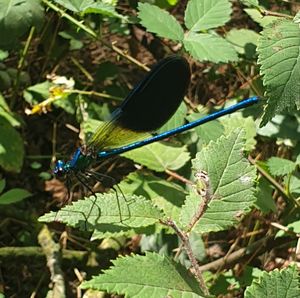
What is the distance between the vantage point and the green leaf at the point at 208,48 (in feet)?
6.83

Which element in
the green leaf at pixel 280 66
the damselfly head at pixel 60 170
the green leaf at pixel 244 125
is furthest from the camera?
the green leaf at pixel 244 125

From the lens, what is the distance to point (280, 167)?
A: 211 cm

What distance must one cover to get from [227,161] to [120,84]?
5.70 ft

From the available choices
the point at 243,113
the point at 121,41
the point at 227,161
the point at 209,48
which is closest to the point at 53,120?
the point at 121,41

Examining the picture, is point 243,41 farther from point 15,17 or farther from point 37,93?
point 15,17

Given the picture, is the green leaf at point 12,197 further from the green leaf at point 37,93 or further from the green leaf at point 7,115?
the green leaf at point 37,93

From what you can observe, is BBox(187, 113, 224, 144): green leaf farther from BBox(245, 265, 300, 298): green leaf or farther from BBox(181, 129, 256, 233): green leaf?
BBox(245, 265, 300, 298): green leaf

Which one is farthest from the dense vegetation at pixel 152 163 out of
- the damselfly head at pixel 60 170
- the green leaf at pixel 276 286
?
the damselfly head at pixel 60 170

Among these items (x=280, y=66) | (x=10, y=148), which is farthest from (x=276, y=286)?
(x=10, y=148)

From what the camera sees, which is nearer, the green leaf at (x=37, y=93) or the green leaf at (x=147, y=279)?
the green leaf at (x=147, y=279)

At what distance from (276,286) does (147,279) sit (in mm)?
250

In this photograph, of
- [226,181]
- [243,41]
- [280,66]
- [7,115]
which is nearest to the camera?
[226,181]

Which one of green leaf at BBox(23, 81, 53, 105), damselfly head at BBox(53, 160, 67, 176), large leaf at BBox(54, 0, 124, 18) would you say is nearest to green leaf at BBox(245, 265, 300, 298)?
damselfly head at BBox(53, 160, 67, 176)

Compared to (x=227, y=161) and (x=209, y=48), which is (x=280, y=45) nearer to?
(x=227, y=161)
